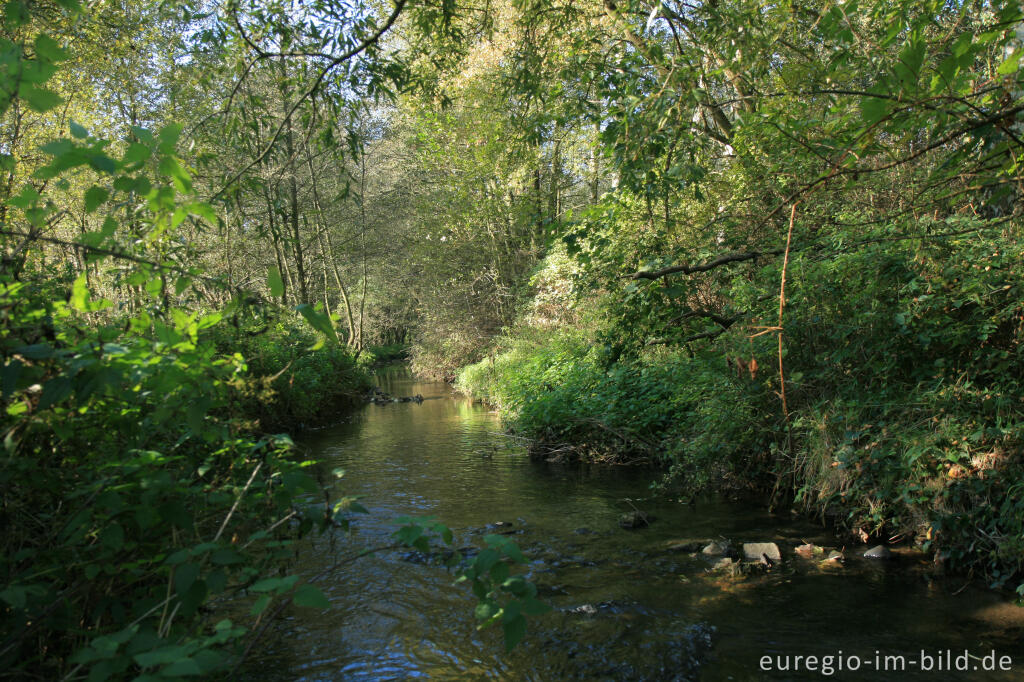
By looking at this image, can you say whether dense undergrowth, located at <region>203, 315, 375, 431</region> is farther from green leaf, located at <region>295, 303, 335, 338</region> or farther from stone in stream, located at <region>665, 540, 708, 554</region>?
green leaf, located at <region>295, 303, 335, 338</region>

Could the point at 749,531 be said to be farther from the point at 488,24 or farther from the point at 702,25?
the point at 488,24

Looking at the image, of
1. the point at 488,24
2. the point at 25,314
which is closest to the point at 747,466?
the point at 488,24

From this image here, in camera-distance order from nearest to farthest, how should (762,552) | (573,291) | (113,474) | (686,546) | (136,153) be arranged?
(136,153) → (113,474) → (762,552) → (686,546) → (573,291)

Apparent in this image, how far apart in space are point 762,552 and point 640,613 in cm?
159

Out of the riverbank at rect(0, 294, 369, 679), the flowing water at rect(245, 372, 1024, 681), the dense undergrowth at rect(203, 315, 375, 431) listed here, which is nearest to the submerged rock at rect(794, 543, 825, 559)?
the flowing water at rect(245, 372, 1024, 681)

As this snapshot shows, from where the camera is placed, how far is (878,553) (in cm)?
562

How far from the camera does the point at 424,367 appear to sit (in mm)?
27781

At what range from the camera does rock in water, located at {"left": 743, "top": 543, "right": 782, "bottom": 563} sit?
5680 mm

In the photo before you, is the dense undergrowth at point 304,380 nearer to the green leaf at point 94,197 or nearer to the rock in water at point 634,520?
the rock in water at point 634,520

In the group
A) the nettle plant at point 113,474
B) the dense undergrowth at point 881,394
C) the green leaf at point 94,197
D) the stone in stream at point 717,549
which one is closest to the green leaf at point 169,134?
the nettle plant at point 113,474

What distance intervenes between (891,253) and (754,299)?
5.18 ft

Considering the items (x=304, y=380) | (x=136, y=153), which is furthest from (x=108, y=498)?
(x=304, y=380)

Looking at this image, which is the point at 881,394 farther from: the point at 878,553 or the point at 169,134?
the point at 169,134

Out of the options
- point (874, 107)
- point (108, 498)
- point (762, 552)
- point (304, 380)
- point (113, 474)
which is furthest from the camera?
point (304, 380)
